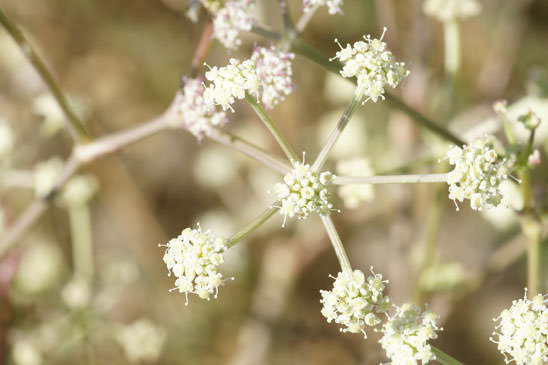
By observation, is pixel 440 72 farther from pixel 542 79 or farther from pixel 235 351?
pixel 235 351

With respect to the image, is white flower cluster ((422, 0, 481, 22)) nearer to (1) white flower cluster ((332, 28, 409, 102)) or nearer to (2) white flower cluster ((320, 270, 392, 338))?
(1) white flower cluster ((332, 28, 409, 102))

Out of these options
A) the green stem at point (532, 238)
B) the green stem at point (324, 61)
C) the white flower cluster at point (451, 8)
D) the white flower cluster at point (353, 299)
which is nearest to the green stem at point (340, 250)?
the white flower cluster at point (353, 299)

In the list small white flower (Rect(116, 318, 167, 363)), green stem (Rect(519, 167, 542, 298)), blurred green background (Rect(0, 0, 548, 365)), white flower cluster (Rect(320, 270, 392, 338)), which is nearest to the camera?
white flower cluster (Rect(320, 270, 392, 338))

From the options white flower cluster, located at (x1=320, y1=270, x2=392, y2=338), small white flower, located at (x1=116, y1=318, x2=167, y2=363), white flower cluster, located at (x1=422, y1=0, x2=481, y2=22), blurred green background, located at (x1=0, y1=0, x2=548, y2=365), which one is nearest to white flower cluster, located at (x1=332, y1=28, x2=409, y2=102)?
white flower cluster, located at (x1=320, y1=270, x2=392, y2=338)

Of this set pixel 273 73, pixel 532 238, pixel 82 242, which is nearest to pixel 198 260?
pixel 273 73

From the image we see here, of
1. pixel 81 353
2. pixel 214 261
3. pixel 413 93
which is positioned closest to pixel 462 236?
pixel 413 93

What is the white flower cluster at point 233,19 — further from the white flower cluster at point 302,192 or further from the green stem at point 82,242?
the green stem at point 82,242
